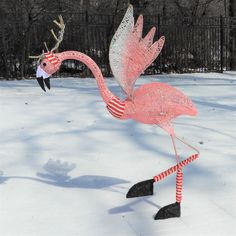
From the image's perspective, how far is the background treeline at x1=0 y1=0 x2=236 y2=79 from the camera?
1485 centimetres

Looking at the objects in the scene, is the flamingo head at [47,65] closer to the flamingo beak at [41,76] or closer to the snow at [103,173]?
the flamingo beak at [41,76]

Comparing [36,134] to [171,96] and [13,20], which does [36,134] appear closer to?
[171,96]

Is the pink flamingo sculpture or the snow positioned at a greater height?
the pink flamingo sculpture

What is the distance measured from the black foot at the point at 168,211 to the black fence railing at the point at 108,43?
11387 millimetres

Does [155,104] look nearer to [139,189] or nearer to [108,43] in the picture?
[139,189]

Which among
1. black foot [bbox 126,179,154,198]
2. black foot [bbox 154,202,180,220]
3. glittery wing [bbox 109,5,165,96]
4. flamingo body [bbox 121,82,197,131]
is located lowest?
black foot [bbox 154,202,180,220]

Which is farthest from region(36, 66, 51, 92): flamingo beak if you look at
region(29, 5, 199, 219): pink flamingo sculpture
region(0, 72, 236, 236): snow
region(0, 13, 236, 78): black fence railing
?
region(0, 13, 236, 78): black fence railing

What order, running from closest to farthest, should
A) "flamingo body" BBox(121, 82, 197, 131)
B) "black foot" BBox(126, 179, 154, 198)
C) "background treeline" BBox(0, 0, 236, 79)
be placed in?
1. "flamingo body" BBox(121, 82, 197, 131)
2. "black foot" BBox(126, 179, 154, 198)
3. "background treeline" BBox(0, 0, 236, 79)

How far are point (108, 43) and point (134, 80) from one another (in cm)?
1192

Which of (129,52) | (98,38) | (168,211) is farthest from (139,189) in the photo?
(98,38)

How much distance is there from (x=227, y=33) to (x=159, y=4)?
24.6 feet

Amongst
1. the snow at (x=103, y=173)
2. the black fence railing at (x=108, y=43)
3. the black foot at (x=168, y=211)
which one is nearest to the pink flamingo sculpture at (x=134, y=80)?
the black foot at (x=168, y=211)

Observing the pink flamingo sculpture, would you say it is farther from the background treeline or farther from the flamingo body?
the background treeline

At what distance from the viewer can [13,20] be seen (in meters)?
14.9
